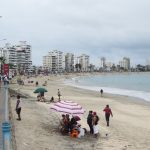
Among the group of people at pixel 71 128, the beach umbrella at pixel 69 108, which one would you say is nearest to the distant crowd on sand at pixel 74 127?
the group of people at pixel 71 128

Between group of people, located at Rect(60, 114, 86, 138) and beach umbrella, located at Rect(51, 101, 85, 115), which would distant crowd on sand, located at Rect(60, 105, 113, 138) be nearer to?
group of people, located at Rect(60, 114, 86, 138)

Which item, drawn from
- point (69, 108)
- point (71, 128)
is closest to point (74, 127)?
point (71, 128)

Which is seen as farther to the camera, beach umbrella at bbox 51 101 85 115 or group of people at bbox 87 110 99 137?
group of people at bbox 87 110 99 137

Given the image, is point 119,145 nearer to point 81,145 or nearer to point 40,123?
point 81,145

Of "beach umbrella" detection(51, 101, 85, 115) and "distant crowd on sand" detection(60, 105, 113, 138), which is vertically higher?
"beach umbrella" detection(51, 101, 85, 115)

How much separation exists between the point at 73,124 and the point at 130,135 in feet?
12.7

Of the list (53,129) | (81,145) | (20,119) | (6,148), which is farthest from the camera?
(20,119)

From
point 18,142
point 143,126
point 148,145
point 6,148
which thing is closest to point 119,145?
point 148,145

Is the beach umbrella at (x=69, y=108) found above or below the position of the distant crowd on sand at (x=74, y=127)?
above

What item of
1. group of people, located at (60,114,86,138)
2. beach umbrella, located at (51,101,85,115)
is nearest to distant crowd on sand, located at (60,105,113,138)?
group of people, located at (60,114,86,138)

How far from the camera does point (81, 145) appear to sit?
777 inches

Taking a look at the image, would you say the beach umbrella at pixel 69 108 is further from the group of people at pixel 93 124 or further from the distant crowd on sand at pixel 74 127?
the group of people at pixel 93 124

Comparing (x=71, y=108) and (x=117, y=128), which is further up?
(x=71, y=108)

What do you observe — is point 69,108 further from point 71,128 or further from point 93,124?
point 93,124
